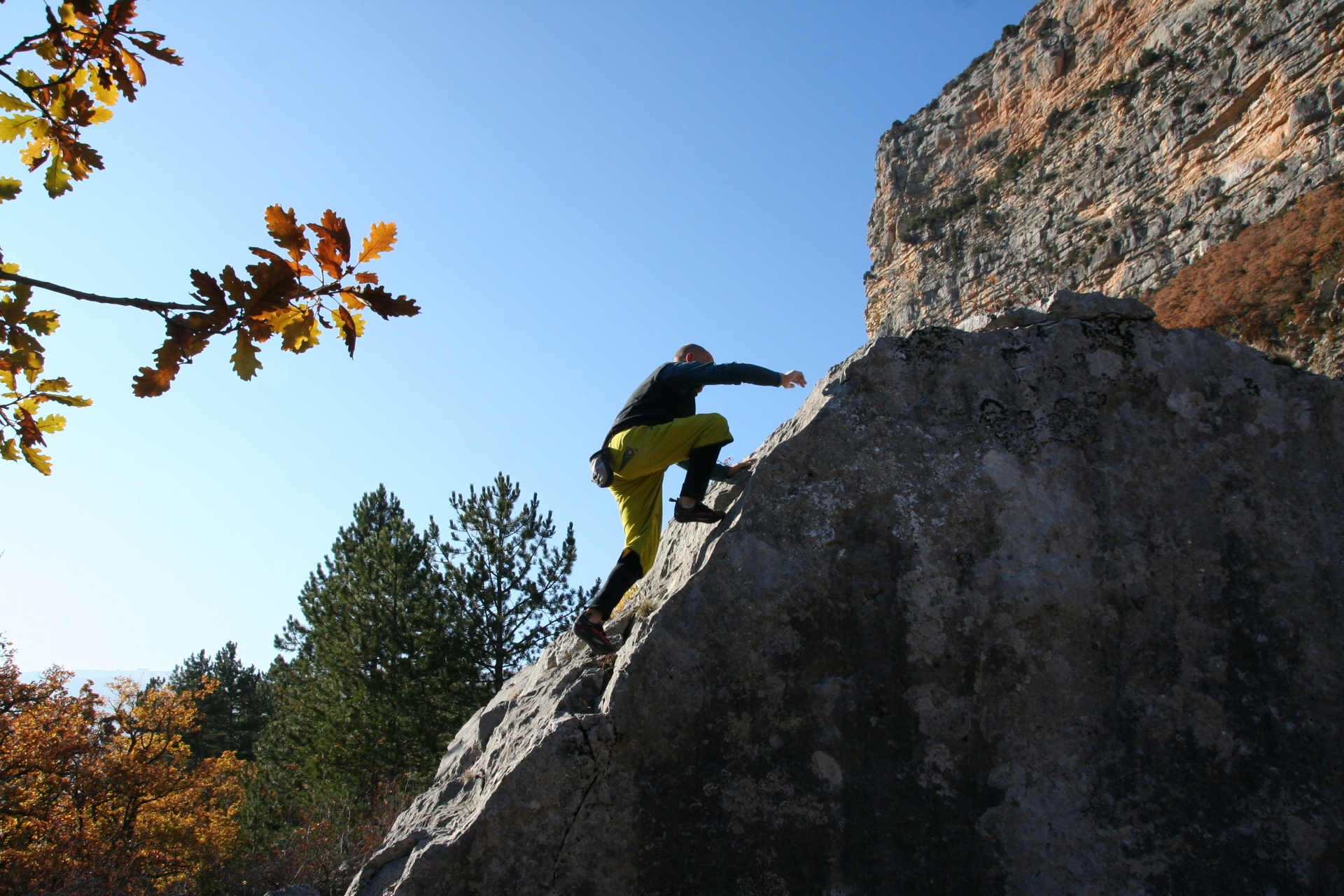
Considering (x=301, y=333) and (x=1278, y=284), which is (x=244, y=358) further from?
(x=1278, y=284)

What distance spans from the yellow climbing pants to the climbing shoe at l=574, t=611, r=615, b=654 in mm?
365

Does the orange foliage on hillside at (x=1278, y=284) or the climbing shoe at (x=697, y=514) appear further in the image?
the orange foliage on hillside at (x=1278, y=284)

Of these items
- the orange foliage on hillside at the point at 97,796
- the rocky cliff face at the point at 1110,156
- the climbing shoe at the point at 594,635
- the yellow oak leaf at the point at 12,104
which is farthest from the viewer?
the rocky cliff face at the point at 1110,156

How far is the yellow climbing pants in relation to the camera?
11.7 ft

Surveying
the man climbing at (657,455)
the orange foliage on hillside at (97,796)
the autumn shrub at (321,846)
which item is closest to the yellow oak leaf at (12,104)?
the man climbing at (657,455)

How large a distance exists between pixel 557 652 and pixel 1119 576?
2529 millimetres

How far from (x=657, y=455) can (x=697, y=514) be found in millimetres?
327

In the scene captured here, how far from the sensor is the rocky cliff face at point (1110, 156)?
17281mm

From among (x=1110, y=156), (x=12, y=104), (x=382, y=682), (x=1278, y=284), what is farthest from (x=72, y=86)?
(x=1110, y=156)

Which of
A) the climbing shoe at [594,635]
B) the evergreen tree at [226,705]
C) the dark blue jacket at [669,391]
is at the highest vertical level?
the evergreen tree at [226,705]

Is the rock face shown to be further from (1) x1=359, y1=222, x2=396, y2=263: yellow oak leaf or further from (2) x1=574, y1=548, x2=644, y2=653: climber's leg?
(1) x1=359, y1=222, x2=396, y2=263: yellow oak leaf

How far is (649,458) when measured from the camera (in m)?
3.55

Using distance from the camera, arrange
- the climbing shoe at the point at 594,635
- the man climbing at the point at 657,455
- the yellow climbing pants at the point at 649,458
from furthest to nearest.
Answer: the yellow climbing pants at the point at 649,458 → the man climbing at the point at 657,455 → the climbing shoe at the point at 594,635

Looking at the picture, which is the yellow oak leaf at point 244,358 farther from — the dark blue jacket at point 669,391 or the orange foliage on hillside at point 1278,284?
the orange foliage on hillside at point 1278,284
